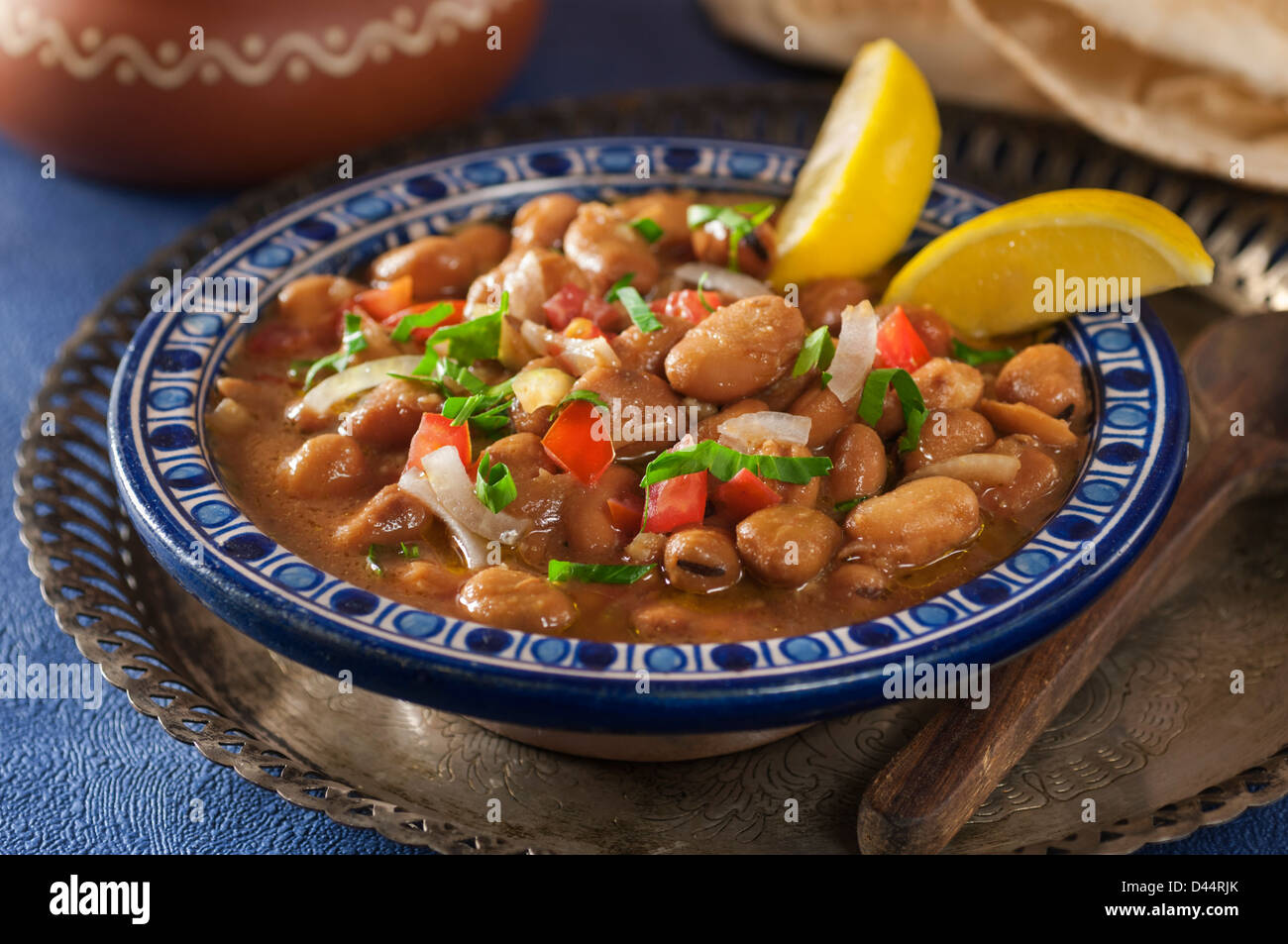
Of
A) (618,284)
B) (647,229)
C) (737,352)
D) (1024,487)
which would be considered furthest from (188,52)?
(1024,487)

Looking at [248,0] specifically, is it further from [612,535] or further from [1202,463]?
[1202,463]

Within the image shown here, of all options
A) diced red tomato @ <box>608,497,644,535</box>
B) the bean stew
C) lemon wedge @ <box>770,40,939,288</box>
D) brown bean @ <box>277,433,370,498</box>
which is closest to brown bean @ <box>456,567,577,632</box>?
the bean stew

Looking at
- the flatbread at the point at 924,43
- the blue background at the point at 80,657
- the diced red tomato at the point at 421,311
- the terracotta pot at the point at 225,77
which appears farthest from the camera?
the flatbread at the point at 924,43

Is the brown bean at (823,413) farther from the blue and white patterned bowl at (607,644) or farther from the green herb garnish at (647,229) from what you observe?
the green herb garnish at (647,229)

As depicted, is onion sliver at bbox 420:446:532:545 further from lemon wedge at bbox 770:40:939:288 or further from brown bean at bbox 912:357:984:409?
lemon wedge at bbox 770:40:939:288

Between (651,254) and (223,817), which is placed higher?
(651,254)

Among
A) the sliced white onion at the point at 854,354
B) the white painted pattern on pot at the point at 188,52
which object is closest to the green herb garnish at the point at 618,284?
the sliced white onion at the point at 854,354

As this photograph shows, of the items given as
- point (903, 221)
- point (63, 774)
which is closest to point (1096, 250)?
point (903, 221)
